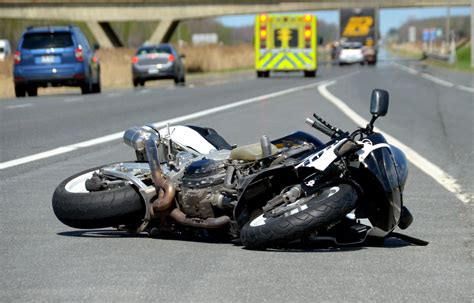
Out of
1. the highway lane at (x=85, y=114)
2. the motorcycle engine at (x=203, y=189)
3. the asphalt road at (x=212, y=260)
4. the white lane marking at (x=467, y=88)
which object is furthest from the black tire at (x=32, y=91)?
the motorcycle engine at (x=203, y=189)

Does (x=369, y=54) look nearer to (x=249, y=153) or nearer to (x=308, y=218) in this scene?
(x=249, y=153)

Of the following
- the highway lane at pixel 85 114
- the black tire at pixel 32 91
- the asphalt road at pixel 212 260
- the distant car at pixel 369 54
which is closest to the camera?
the asphalt road at pixel 212 260

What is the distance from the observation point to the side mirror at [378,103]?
7198mm

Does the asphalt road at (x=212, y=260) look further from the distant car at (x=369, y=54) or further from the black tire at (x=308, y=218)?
the distant car at (x=369, y=54)

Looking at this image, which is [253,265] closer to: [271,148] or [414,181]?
[271,148]

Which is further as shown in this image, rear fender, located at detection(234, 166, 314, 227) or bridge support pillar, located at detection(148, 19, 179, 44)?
bridge support pillar, located at detection(148, 19, 179, 44)

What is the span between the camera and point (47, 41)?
33.4 meters

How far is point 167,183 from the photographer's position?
25.0 feet

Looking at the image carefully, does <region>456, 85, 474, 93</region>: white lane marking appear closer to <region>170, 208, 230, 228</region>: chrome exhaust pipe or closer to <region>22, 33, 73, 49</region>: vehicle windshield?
<region>22, 33, 73, 49</region>: vehicle windshield

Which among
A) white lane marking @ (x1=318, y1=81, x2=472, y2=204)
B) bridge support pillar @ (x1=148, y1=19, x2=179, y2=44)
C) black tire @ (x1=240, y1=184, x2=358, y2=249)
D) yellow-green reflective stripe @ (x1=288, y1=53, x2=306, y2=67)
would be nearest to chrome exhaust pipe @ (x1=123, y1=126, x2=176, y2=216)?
black tire @ (x1=240, y1=184, x2=358, y2=249)

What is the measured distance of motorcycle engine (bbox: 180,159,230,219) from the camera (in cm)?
746

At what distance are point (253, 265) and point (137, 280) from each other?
2.59ft

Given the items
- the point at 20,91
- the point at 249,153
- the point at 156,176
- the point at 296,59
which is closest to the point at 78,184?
the point at 156,176

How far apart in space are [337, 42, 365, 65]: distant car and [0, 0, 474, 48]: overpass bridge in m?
19.2
